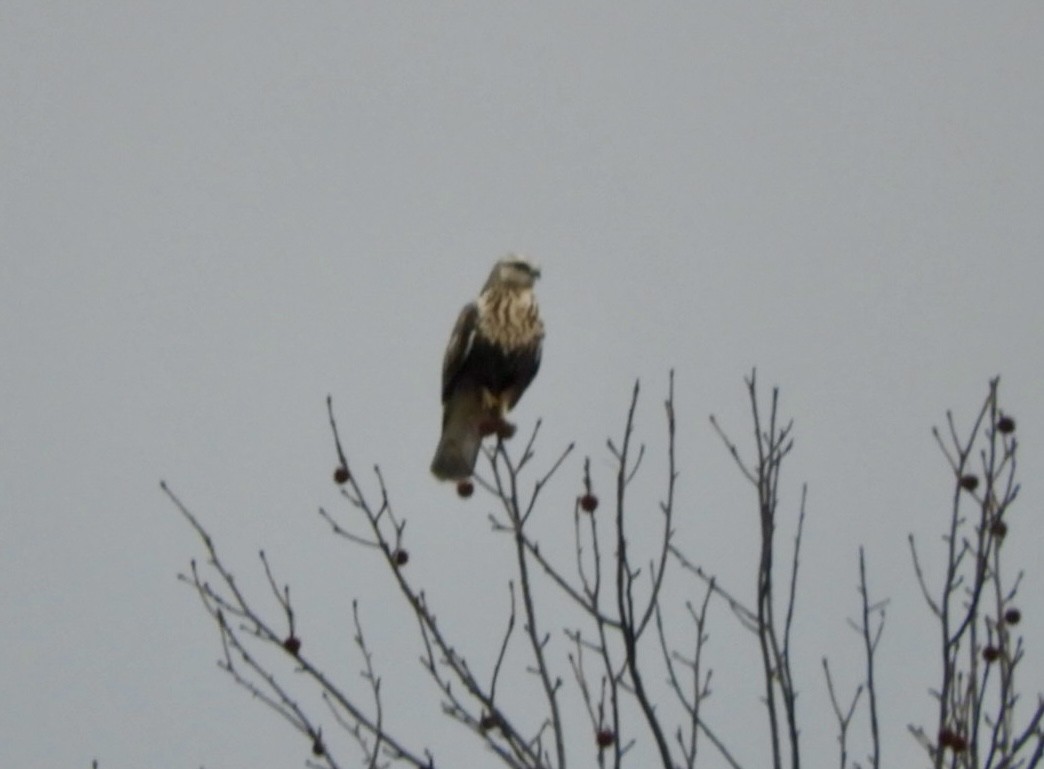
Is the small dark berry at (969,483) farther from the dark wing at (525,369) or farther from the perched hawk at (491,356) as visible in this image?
the dark wing at (525,369)

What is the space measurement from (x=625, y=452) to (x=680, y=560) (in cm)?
74

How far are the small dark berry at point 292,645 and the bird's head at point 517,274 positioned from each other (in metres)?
4.72

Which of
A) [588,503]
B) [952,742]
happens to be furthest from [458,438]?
[952,742]

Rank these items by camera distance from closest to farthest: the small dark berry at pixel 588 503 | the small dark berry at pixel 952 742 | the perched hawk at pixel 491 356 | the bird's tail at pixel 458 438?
the small dark berry at pixel 952 742 → the small dark berry at pixel 588 503 → the bird's tail at pixel 458 438 → the perched hawk at pixel 491 356

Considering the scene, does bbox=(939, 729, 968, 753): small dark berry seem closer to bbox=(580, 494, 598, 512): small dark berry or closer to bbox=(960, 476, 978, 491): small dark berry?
bbox=(960, 476, 978, 491): small dark berry

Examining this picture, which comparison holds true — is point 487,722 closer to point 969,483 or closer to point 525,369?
point 969,483

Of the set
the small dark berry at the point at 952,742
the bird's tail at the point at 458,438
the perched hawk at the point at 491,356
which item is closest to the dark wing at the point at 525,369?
the perched hawk at the point at 491,356

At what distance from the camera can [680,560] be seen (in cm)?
555

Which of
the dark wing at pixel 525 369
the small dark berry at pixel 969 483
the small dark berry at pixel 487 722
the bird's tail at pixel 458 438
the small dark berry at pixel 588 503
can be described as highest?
the dark wing at pixel 525 369

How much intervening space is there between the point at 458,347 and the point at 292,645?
4491mm

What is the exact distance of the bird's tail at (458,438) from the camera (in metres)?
9.04

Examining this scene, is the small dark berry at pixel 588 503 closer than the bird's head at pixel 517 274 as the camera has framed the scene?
Yes

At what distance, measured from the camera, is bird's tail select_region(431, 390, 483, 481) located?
29.7 feet

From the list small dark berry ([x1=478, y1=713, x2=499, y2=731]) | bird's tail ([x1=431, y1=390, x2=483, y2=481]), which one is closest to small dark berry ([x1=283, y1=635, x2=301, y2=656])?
small dark berry ([x1=478, y1=713, x2=499, y2=731])
